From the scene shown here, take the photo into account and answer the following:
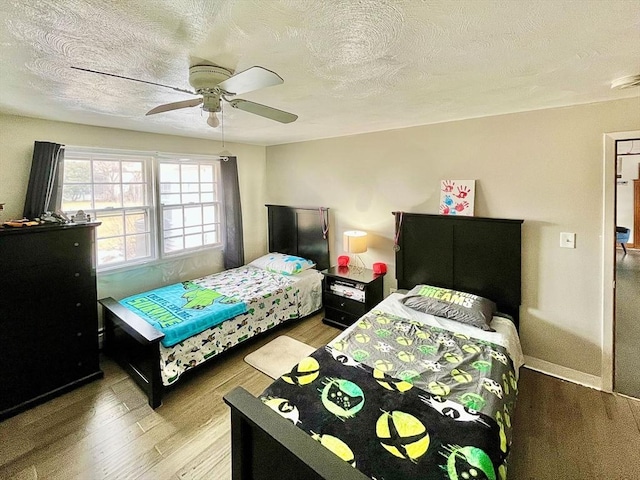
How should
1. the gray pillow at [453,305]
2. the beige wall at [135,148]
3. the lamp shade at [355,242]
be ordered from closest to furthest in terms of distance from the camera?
the gray pillow at [453,305], the beige wall at [135,148], the lamp shade at [355,242]

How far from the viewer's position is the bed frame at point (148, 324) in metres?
2.38

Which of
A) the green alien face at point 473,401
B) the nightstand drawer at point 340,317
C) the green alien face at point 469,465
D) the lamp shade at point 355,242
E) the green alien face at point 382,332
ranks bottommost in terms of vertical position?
the nightstand drawer at point 340,317

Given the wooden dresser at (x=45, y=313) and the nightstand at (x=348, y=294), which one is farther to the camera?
the nightstand at (x=348, y=294)

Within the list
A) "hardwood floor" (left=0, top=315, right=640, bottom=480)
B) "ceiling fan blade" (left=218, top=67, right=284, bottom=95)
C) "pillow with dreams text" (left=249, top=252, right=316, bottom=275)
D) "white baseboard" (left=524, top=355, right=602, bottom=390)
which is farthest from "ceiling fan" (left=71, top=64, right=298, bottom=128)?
"white baseboard" (left=524, top=355, right=602, bottom=390)

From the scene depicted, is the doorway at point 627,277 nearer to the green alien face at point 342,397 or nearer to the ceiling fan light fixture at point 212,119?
the green alien face at point 342,397

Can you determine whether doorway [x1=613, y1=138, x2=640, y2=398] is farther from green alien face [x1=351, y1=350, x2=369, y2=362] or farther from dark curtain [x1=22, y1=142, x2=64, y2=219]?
dark curtain [x1=22, y1=142, x2=64, y2=219]

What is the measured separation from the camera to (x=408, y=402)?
1.61 m

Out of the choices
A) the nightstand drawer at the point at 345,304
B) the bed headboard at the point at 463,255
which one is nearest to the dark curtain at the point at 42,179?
the nightstand drawer at the point at 345,304

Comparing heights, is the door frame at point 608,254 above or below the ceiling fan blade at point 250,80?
below

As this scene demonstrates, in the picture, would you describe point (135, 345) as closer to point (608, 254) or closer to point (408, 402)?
point (408, 402)

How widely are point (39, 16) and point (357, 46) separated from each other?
123 centimetres

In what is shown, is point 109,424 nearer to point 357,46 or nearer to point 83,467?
point 83,467

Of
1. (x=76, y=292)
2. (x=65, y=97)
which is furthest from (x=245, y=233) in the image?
(x=65, y=97)

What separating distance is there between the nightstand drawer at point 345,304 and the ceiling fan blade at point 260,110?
228 cm
